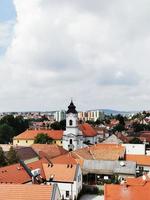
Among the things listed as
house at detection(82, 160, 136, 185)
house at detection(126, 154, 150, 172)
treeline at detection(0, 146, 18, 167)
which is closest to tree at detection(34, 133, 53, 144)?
house at detection(126, 154, 150, 172)

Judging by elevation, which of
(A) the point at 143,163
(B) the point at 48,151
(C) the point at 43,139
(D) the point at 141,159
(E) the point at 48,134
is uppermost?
(E) the point at 48,134

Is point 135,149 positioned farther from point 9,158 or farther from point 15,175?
point 15,175

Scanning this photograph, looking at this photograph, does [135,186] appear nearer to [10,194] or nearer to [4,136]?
[10,194]

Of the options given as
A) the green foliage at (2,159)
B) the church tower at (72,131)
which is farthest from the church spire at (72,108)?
the green foliage at (2,159)

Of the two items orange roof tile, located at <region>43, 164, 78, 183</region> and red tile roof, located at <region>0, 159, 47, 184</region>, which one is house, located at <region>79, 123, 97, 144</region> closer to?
orange roof tile, located at <region>43, 164, 78, 183</region>

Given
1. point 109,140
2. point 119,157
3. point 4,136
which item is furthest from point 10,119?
point 119,157

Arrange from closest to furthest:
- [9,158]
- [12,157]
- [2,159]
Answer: [2,159]
[9,158]
[12,157]

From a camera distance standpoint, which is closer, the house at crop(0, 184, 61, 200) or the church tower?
the house at crop(0, 184, 61, 200)

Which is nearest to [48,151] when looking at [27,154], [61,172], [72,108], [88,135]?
[27,154]
